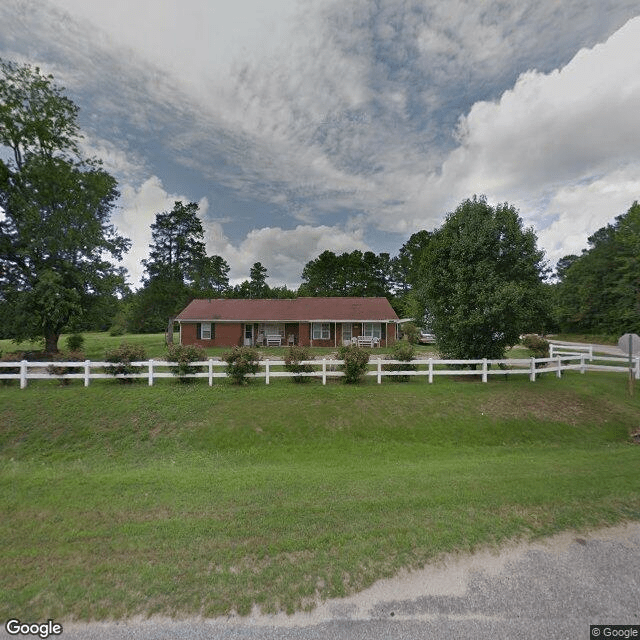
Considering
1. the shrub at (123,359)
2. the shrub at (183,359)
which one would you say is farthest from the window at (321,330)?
the shrub at (123,359)

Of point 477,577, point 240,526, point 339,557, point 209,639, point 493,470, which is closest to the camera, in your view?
point 209,639

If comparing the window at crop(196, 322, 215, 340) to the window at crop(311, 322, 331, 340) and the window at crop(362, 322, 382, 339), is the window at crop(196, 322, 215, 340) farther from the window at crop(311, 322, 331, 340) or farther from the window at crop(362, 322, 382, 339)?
the window at crop(362, 322, 382, 339)

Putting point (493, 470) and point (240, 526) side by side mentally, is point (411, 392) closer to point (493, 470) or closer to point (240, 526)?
point (493, 470)

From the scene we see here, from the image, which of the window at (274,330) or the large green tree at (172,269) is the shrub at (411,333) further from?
the large green tree at (172,269)

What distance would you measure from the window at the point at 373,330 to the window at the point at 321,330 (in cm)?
314

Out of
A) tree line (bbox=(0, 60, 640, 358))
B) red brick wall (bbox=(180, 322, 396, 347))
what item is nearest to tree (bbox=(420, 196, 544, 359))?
tree line (bbox=(0, 60, 640, 358))

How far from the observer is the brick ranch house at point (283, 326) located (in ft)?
87.3

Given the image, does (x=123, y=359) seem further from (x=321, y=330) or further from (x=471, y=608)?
(x=321, y=330)

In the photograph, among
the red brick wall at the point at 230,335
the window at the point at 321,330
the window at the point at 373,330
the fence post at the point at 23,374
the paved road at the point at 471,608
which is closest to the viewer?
the paved road at the point at 471,608

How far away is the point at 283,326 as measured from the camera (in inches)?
1073

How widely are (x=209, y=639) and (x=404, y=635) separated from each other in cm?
169

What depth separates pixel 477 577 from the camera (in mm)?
3381

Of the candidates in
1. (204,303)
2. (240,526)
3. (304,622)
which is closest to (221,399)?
(240,526)

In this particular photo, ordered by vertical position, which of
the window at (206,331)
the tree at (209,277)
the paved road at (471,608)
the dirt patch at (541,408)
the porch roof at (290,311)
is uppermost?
the tree at (209,277)
